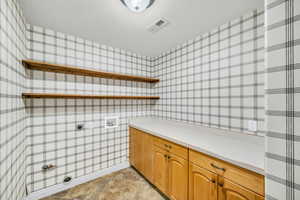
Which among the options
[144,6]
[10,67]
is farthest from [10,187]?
[144,6]

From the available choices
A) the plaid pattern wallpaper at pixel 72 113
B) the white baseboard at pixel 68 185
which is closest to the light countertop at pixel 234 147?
the plaid pattern wallpaper at pixel 72 113

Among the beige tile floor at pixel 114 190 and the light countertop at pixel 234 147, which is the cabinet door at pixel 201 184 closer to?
the light countertop at pixel 234 147

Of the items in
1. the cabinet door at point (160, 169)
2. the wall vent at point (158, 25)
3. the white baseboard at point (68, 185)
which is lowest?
the white baseboard at point (68, 185)

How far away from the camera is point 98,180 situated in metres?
1.89

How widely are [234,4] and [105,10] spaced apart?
4.44ft

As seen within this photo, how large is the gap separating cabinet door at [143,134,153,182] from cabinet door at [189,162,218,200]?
0.66 metres

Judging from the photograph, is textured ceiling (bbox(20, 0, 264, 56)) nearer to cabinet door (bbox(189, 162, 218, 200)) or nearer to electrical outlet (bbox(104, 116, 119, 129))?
electrical outlet (bbox(104, 116, 119, 129))

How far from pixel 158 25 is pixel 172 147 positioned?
1530 millimetres

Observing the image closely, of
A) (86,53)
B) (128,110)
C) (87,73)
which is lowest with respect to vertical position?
(128,110)

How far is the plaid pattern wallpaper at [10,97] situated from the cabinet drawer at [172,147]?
54.0 inches

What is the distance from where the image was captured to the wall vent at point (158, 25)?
1.47 metres

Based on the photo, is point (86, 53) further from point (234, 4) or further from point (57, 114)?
point (234, 4)

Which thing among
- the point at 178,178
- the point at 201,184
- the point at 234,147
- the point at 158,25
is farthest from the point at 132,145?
the point at 158,25

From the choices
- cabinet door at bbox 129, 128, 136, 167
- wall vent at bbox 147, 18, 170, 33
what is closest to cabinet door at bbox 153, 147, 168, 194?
cabinet door at bbox 129, 128, 136, 167
